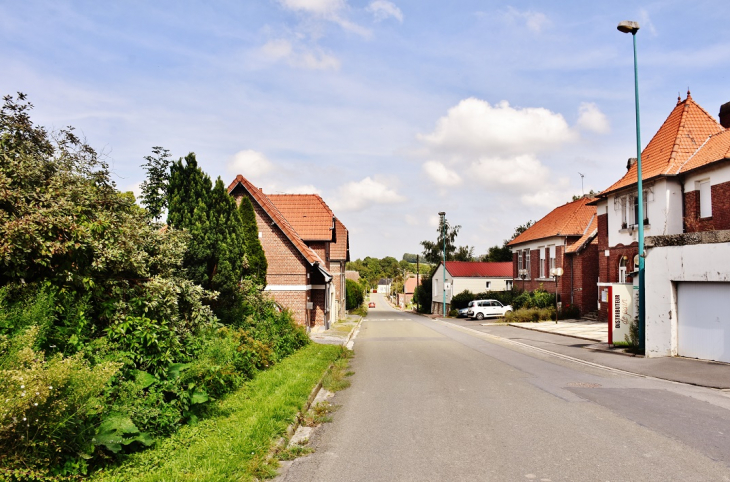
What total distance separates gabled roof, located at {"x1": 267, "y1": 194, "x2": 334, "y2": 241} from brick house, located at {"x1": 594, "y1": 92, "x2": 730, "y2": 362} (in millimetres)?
15123

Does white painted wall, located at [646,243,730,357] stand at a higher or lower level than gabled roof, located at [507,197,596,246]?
lower

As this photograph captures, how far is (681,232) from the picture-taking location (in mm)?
24547

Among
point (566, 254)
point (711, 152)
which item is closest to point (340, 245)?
point (566, 254)

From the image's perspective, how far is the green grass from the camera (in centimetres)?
513

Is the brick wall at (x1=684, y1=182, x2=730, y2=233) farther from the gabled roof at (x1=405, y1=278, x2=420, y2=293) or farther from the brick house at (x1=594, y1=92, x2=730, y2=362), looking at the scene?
the gabled roof at (x1=405, y1=278, x2=420, y2=293)

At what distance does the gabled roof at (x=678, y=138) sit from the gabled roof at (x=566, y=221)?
35.5 ft

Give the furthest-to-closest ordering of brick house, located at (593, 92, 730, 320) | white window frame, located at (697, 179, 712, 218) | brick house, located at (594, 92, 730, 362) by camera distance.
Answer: white window frame, located at (697, 179, 712, 218)
brick house, located at (593, 92, 730, 320)
brick house, located at (594, 92, 730, 362)

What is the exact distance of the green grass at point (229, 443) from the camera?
5129mm

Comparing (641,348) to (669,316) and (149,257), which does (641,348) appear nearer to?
(669,316)

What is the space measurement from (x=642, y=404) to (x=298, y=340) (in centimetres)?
1011

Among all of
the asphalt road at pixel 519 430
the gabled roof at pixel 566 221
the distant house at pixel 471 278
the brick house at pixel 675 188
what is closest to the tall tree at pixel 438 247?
the distant house at pixel 471 278

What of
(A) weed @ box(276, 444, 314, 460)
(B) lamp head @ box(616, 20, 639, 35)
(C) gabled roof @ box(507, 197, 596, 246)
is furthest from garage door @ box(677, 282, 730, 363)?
(C) gabled roof @ box(507, 197, 596, 246)

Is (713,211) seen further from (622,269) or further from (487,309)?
(487,309)

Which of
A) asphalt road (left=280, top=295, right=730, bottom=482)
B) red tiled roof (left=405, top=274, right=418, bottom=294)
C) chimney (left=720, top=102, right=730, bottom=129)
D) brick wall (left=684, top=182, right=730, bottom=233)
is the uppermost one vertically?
chimney (left=720, top=102, right=730, bottom=129)
